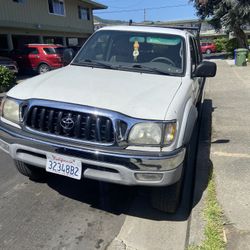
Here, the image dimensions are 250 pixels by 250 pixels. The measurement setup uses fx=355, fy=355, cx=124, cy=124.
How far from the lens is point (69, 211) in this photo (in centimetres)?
387

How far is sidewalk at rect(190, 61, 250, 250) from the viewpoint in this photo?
11.0 feet

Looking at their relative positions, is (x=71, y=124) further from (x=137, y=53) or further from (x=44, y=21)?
(x=44, y=21)

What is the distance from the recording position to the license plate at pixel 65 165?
3342 mm

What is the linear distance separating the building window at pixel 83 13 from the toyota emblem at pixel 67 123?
2968 cm

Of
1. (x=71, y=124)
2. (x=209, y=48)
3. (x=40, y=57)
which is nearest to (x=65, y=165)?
(x=71, y=124)

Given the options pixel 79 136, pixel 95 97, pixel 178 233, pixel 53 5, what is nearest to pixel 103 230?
pixel 178 233

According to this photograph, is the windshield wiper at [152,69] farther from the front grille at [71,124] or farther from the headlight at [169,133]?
the front grille at [71,124]

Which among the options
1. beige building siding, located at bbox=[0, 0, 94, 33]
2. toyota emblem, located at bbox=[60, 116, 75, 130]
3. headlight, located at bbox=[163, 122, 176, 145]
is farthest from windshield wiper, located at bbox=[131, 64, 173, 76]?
beige building siding, located at bbox=[0, 0, 94, 33]

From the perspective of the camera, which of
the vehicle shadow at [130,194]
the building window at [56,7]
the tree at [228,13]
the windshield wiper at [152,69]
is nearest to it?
the vehicle shadow at [130,194]

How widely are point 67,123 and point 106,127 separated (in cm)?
40

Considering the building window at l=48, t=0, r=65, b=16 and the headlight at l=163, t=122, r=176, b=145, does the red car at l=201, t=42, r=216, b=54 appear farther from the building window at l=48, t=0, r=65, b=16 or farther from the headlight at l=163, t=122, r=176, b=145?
the headlight at l=163, t=122, r=176, b=145

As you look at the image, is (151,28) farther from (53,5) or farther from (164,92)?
(53,5)

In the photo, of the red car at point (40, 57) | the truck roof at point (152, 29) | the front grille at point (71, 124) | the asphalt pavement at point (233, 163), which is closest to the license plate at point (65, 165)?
the front grille at point (71, 124)

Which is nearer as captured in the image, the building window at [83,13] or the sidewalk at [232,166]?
the sidewalk at [232,166]
